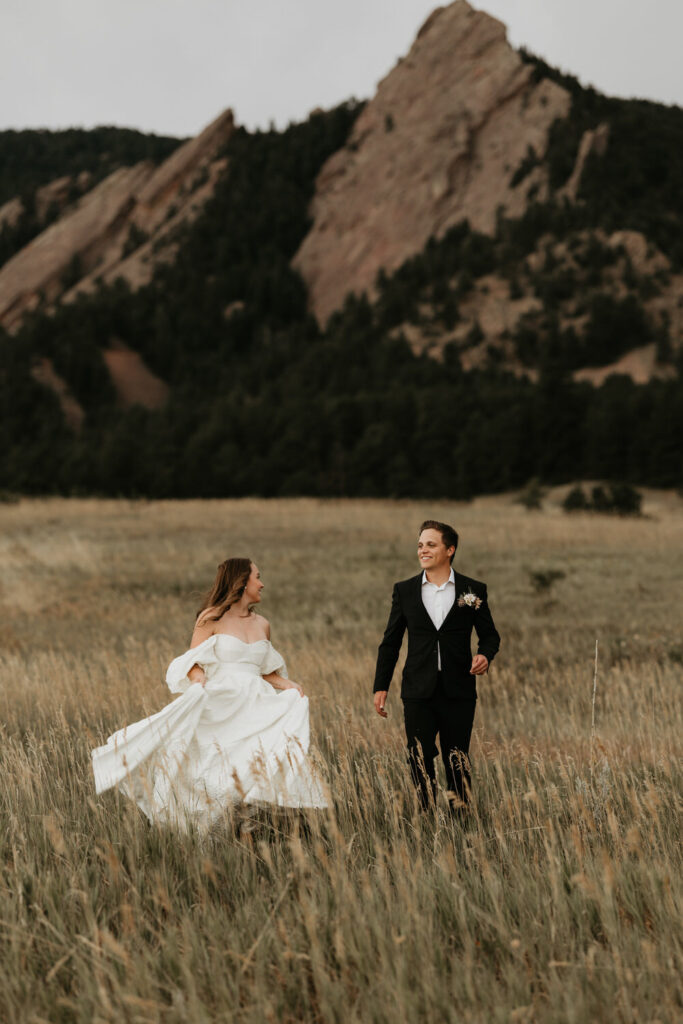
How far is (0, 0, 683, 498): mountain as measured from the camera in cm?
6438

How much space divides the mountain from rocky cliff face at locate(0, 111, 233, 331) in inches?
16.5

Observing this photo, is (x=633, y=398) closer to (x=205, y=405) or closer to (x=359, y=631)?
(x=205, y=405)

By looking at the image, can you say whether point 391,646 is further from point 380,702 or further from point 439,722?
point 439,722

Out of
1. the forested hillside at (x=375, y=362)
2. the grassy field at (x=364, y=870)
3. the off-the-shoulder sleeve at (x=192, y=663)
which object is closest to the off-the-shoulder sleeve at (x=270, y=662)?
the off-the-shoulder sleeve at (x=192, y=663)

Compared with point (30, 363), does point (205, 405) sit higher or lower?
lower

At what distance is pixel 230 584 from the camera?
4.57 m

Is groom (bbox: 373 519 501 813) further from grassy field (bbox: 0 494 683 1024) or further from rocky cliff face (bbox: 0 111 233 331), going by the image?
rocky cliff face (bbox: 0 111 233 331)

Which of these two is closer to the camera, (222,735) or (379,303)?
(222,735)

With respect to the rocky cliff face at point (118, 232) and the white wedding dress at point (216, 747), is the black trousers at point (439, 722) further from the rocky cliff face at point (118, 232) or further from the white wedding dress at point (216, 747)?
the rocky cliff face at point (118, 232)

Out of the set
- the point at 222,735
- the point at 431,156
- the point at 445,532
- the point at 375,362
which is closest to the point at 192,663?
the point at 222,735

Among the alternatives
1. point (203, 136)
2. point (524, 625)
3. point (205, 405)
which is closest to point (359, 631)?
point (524, 625)

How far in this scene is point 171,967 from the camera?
9.03 ft

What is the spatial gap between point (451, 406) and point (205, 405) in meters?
29.0

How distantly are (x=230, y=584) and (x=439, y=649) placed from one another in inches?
44.9
